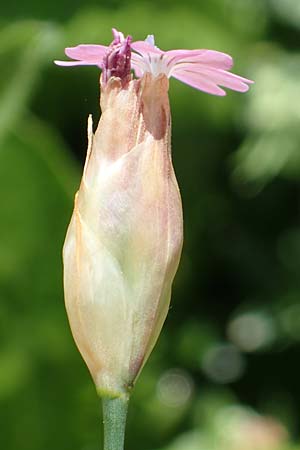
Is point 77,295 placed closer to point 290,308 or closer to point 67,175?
point 67,175

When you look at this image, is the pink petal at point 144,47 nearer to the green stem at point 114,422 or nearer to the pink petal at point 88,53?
the pink petal at point 88,53

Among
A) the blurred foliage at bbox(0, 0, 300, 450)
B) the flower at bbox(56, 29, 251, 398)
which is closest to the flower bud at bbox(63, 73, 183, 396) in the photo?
the flower at bbox(56, 29, 251, 398)

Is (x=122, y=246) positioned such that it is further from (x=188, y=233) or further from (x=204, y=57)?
(x=188, y=233)

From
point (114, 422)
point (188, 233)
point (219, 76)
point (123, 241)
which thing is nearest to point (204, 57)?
point (219, 76)

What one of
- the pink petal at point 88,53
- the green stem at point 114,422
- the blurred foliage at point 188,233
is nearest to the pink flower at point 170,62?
the pink petal at point 88,53

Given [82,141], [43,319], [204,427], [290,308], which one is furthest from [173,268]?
[82,141]

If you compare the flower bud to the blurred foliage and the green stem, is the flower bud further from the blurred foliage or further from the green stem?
the blurred foliage
